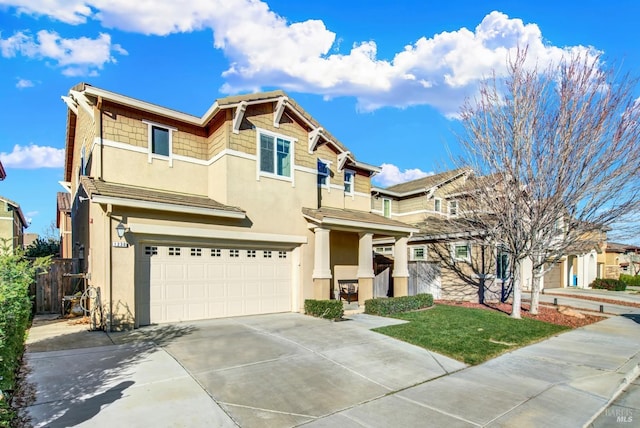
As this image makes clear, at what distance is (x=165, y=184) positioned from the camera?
1202 cm

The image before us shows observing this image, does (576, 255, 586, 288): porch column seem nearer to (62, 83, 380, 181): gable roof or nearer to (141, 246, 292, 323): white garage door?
(62, 83, 380, 181): gable roof

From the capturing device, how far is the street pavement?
16.5 ft

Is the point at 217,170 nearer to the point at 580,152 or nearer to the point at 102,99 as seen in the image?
the point at 102,99

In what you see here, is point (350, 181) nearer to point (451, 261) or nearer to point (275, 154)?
point (275, 154)

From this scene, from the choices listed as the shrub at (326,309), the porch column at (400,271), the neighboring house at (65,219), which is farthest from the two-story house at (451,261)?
the neighboring house at (65,219)

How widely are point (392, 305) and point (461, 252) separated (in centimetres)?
753

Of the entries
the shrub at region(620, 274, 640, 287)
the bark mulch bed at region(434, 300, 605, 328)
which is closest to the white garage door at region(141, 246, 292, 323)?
the bark mulch bed at region(434, 300, 605, 328)

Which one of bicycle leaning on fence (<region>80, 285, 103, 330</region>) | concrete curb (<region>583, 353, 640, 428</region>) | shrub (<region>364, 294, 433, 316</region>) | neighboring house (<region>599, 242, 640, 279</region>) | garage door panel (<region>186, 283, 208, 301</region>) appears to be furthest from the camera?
neighboring house (<region>599, 242, 640, 279</region>)

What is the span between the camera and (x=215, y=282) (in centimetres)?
1178

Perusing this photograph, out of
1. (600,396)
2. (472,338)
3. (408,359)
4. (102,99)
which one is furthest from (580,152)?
(102,99)

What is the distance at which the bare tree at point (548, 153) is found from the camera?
11844 millimetres

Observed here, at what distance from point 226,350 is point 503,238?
11.0 meters

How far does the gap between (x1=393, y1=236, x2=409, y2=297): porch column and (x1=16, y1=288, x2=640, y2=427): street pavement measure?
6.68 meters

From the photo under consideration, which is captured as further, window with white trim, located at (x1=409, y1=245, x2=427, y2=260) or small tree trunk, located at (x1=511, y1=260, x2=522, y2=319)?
window with white trim, located at (x1=409, y1=245, x2=427, y2=260)
